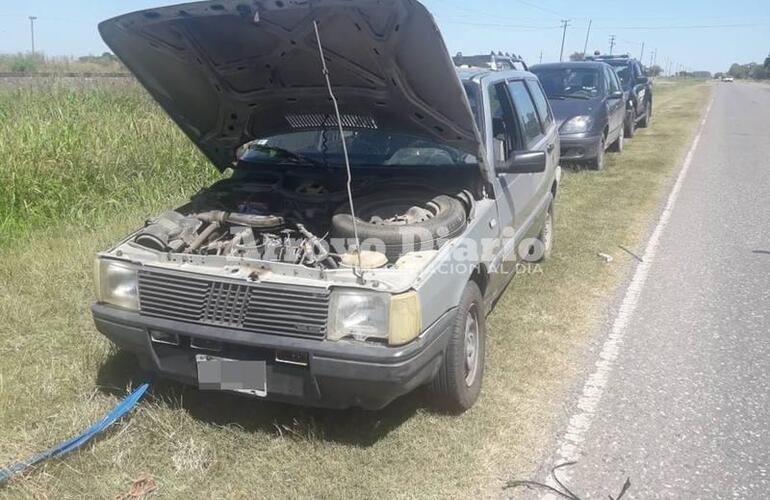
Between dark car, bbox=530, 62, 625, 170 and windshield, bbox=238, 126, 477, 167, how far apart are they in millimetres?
6913

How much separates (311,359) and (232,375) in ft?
1.42

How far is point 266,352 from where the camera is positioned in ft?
9.55

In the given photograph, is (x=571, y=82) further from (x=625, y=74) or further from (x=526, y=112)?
(x=526, y=112)

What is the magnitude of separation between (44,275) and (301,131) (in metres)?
2.49

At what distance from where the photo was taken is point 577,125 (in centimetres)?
1041

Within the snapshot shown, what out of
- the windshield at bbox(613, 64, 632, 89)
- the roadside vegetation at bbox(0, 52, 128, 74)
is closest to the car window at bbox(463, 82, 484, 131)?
the roadside vegetation at bbox(0, 52, 128, 74)

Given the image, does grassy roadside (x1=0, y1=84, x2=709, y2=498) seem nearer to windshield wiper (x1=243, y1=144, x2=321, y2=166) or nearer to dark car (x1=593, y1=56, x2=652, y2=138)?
windshield wiper (x1=243, y1=144, x2=321, y2=166)

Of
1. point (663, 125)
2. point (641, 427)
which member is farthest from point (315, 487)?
point (663, 125)

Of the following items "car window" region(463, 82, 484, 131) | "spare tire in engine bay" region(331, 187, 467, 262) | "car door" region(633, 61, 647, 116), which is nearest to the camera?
"spare tire in engine bay" region(331, 187, 467, 262)

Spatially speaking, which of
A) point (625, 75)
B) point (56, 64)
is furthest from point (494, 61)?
point (56, 64)

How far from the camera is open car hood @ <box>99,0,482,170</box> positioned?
3191 mm

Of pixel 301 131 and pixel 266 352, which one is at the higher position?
pixel 301 131

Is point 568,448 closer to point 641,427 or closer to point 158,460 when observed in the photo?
point 641,427

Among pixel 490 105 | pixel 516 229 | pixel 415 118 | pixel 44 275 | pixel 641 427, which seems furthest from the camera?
pixel 44 275
